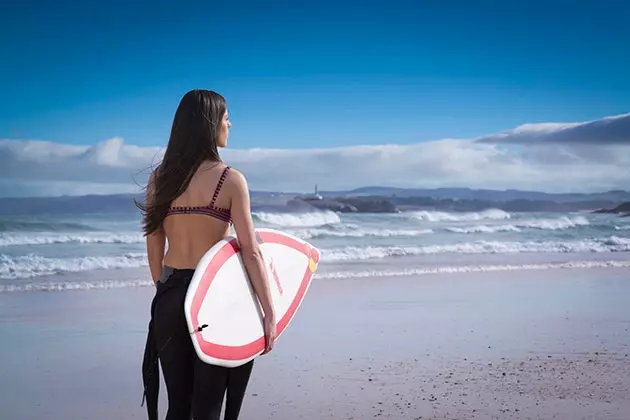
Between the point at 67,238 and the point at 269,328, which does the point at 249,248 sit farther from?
the point at 67,238

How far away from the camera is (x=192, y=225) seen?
1.93 m

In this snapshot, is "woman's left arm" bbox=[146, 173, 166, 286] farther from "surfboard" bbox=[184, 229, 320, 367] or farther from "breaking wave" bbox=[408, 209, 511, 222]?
"breaking wave" bbox=[408, 209, 511, 222]

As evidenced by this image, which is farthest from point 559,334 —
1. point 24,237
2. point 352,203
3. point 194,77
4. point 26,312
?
point 352,203

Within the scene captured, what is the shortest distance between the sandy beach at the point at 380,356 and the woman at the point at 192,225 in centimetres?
138

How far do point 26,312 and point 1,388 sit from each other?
2429mm

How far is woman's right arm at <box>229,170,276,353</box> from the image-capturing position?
6.19 feet

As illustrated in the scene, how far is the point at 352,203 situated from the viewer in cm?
2339

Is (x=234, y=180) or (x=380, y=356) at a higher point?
(x=234, y=180)

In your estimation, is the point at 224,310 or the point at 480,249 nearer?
the point at 224,310

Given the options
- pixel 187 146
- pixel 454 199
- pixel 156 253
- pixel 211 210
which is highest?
pixel 187 146

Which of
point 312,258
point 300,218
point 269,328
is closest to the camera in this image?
point 269,328

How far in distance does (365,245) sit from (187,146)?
11741 millimetres

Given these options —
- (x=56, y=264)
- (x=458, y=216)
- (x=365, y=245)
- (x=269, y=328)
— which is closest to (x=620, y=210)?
(x=458, y=216)

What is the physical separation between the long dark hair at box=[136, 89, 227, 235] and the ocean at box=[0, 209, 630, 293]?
6112 mm
